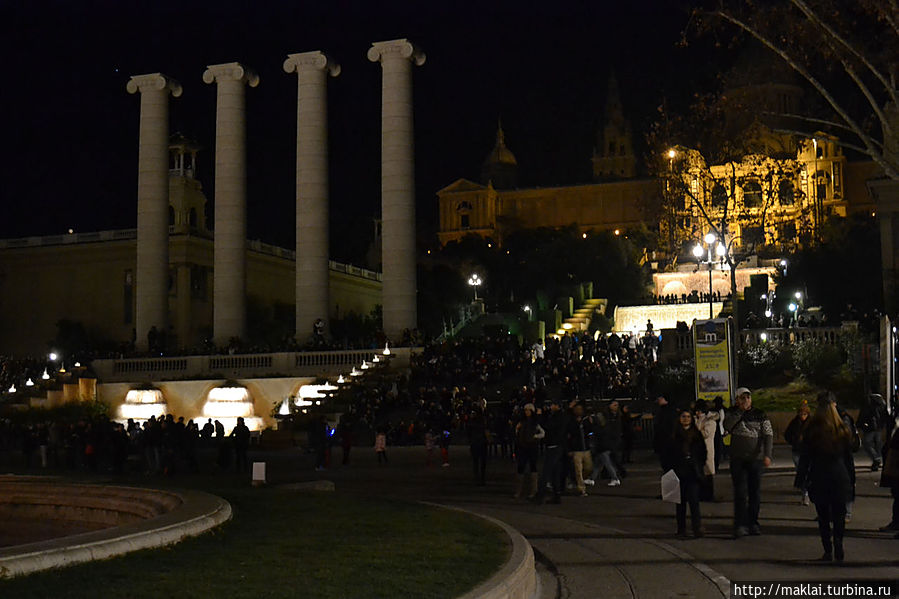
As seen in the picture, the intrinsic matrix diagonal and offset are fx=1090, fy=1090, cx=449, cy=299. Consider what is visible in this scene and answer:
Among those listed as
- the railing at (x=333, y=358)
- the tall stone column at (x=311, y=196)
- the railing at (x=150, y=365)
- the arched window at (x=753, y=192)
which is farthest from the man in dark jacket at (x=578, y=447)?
the railing at (x=150, y=365)

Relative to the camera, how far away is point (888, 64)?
22312 mm

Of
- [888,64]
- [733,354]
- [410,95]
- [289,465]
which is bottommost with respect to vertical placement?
[289,465]

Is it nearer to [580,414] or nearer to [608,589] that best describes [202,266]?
[580,414]

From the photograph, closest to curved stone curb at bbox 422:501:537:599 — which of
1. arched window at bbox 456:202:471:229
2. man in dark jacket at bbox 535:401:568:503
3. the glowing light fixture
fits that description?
man in dark jacket at bbox 535:401:568:503

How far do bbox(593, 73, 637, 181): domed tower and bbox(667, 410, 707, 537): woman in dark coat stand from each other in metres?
180

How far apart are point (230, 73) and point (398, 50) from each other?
9.67 meters

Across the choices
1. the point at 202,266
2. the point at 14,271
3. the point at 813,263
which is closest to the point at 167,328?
the point at 202,266

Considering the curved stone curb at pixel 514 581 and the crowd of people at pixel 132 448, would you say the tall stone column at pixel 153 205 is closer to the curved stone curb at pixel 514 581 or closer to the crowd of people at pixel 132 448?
the crowd of people at pixel 132 448

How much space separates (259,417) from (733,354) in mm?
28563

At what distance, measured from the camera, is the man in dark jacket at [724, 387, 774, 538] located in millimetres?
14906

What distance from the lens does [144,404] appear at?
53.5m

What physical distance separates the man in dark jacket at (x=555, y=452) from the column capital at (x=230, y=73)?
42633 mm

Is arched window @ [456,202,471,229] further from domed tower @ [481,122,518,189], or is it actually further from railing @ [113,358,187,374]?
railing @ [113,358,187,374]

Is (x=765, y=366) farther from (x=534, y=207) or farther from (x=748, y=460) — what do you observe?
(x=534, y=207)
